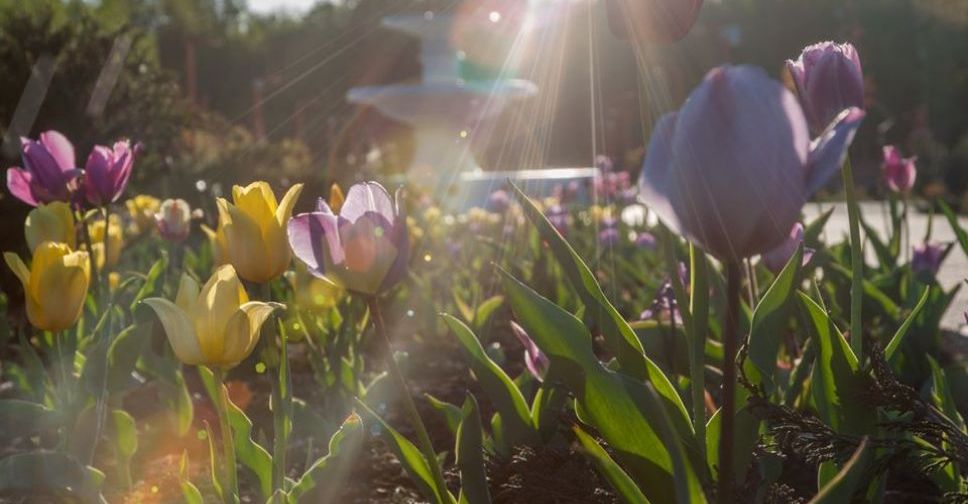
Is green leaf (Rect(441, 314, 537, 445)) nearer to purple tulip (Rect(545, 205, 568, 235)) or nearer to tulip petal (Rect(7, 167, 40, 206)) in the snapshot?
tulip petal (Rect(7, 167, 40, 206))

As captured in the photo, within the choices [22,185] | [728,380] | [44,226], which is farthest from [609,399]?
[22,185]

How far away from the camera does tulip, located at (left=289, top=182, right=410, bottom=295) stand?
105 centimetres

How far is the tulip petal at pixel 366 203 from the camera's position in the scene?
108 cm

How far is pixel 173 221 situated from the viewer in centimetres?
283

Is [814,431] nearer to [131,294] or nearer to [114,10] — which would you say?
[131,294]

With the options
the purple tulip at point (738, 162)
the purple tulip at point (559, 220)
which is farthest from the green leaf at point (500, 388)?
the purple tulip at point (559, 220)

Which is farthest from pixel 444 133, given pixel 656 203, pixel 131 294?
pixel 656 203

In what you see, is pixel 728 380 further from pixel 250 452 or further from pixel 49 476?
pixel 49 476

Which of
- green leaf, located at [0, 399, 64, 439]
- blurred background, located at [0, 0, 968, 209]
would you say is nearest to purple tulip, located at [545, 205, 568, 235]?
blurred background, located at [0, 0, 968, 209]

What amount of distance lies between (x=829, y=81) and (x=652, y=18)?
0.29 meters

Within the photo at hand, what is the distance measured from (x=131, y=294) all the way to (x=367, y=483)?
1301 mm

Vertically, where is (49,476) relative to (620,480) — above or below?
below

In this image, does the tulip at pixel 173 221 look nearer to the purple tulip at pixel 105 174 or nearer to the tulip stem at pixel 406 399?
the purple tulip at pixel 105 174

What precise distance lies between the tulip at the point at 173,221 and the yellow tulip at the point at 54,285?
47.3 inches
